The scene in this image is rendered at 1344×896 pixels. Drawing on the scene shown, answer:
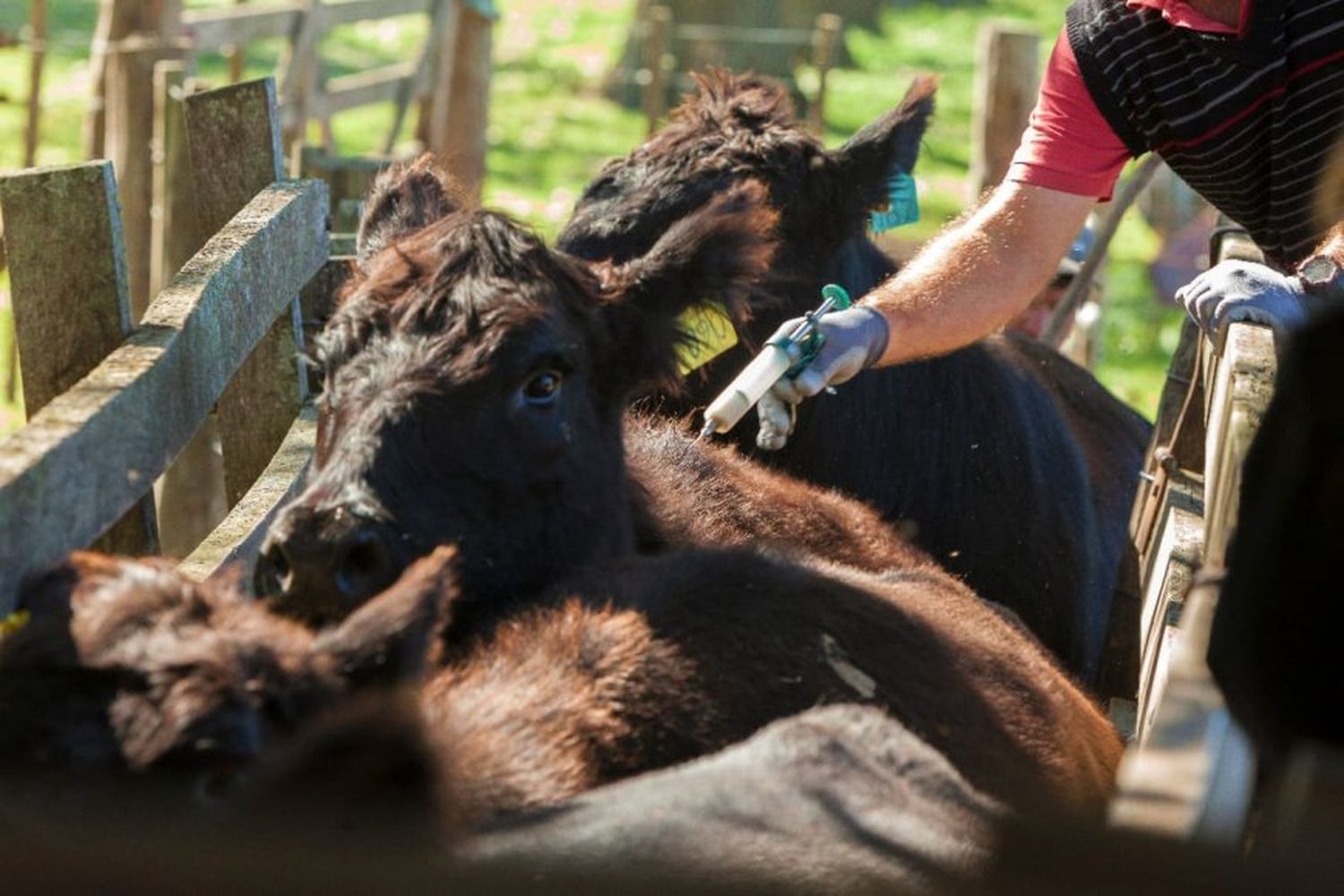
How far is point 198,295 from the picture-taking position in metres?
3.86

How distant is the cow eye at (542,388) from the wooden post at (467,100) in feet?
26.8

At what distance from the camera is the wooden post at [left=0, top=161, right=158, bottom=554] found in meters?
3.97

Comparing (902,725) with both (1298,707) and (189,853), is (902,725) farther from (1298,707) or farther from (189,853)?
(189,853)

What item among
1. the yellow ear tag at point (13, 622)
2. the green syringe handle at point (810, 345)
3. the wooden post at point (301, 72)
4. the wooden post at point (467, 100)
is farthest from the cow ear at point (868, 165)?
the wooden post at point (301, 72)

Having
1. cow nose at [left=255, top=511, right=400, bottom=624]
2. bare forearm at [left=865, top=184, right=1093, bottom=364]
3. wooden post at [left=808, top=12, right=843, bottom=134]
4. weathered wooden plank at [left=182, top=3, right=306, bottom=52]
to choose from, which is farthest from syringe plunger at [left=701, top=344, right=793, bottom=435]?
wooden post at [left=808, top=12, right=843, bottom=134]

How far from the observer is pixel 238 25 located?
1138cm

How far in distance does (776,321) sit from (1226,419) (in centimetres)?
221

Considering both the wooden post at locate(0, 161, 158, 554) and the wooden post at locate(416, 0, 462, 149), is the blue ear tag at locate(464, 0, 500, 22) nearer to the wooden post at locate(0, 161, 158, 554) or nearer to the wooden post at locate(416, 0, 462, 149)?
the wooden post at locate(416, 0, 462, 149)

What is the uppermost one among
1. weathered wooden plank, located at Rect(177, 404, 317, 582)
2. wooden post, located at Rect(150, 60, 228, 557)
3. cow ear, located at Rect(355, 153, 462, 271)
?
cow ear, located at Rect(355, 153, 462, 271)

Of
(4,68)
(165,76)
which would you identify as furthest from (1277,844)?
(4,68)

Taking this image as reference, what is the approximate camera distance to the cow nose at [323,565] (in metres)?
3.39

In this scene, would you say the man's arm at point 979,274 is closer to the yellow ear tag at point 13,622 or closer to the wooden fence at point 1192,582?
the wooden fence at point 1192,582

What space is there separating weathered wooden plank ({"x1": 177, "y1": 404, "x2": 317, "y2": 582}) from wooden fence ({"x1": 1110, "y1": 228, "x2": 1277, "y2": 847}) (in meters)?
1.87

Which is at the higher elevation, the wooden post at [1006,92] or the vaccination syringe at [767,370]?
the vaccination syringe at [767,370]
